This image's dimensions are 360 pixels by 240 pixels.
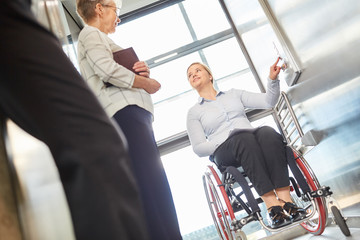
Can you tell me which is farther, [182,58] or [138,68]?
[182,58]

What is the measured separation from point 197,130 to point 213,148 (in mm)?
207

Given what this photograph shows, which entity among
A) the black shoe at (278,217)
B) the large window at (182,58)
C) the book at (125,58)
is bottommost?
the black shoe at (278,217)

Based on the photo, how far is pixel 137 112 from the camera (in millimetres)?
1001

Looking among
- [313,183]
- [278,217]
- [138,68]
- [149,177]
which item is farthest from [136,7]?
[149,177]

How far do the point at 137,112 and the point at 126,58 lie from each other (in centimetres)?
25

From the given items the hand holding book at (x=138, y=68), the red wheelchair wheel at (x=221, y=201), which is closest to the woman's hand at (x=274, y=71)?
the red wheelchair wheel at (x=221, y=201)

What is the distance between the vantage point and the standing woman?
0.91 metres

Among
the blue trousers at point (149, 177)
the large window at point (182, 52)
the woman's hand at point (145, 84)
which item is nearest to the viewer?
the blue trousers at point (149, 177)

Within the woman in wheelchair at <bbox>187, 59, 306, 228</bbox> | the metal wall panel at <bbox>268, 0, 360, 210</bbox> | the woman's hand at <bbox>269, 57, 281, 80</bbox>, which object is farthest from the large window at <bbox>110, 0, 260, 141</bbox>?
the woman's hand at <bbox>269, 57, 281, 80</bbox>

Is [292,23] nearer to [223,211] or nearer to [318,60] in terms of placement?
[318,60]

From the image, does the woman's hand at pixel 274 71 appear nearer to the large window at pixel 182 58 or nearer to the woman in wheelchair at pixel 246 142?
the woman in wheelchair at pixel 246 142

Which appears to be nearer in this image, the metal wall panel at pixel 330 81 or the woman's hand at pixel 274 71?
the metal wall panel at pixel 330 81

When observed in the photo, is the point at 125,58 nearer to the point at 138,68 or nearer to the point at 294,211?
the point at 138,68

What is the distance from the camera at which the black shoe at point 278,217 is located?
1382mm
